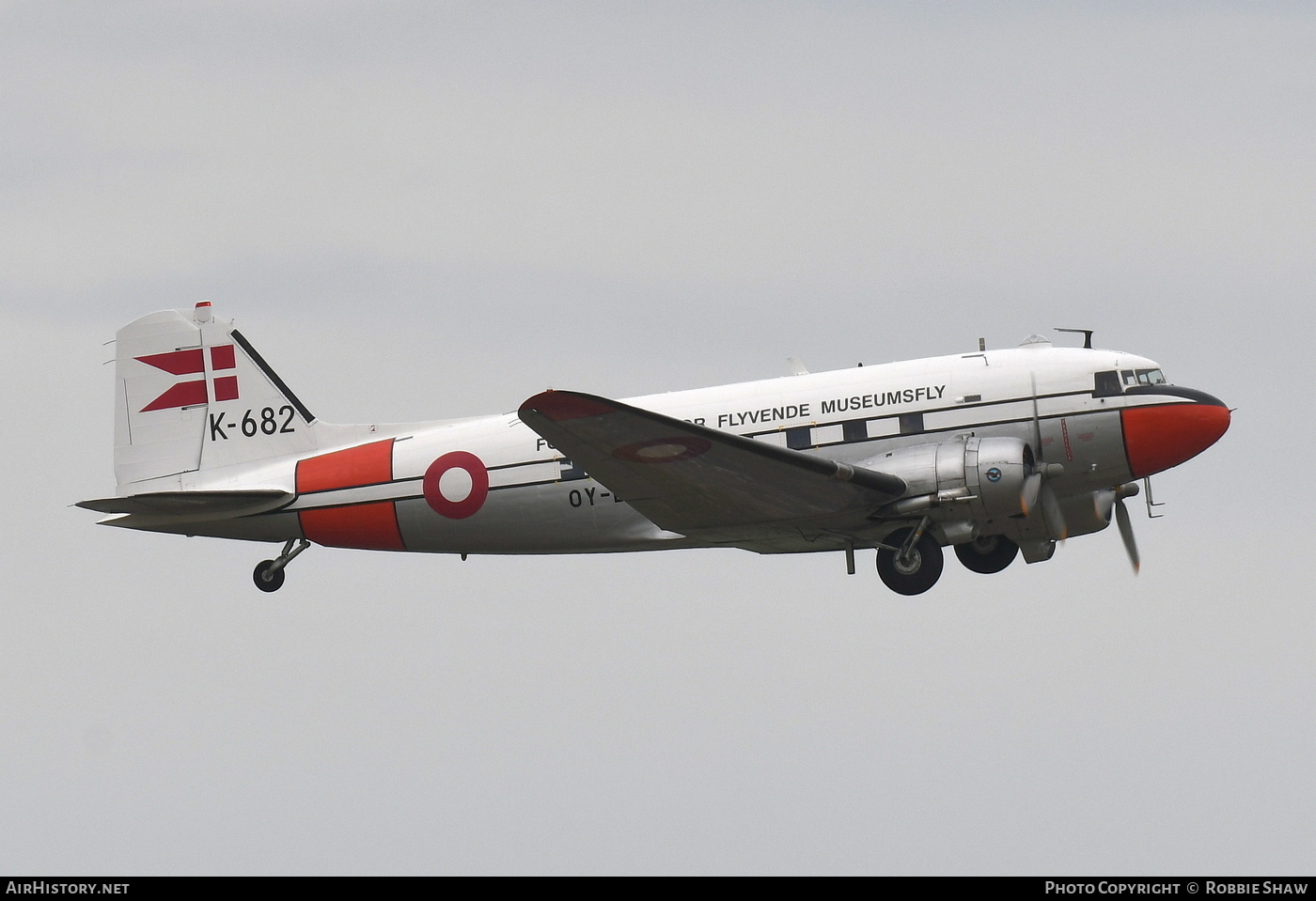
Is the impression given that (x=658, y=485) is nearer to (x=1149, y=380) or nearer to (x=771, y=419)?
(x=771, y=419)

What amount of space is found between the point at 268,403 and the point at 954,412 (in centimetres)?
1102

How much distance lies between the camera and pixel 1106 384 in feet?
80.1

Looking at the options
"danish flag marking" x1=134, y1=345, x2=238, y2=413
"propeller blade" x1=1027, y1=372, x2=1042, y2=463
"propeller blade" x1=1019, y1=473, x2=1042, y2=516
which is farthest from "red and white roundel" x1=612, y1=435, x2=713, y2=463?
"danish flag marking" x1=134, y1=345, x2=238, y2=413

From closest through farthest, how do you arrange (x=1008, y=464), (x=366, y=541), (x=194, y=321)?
(x=1008, y=464) → (x=366, y=541) → (x=194, y=321)

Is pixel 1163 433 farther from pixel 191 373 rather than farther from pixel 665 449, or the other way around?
pixel 191 373

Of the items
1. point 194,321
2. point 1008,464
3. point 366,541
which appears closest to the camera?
point 1008,464

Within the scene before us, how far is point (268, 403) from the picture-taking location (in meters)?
28.3

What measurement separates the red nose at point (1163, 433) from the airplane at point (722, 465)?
0.03 meters

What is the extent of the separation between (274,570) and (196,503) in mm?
1568

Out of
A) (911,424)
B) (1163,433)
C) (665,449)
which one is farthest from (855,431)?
(1163,433)

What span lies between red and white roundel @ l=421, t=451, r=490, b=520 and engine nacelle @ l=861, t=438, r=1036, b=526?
5.96 meters

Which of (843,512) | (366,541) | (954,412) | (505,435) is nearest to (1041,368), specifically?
(954,412)

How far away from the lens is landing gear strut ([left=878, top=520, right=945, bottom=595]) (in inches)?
946

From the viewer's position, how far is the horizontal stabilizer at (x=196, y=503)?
2634 centimetres
